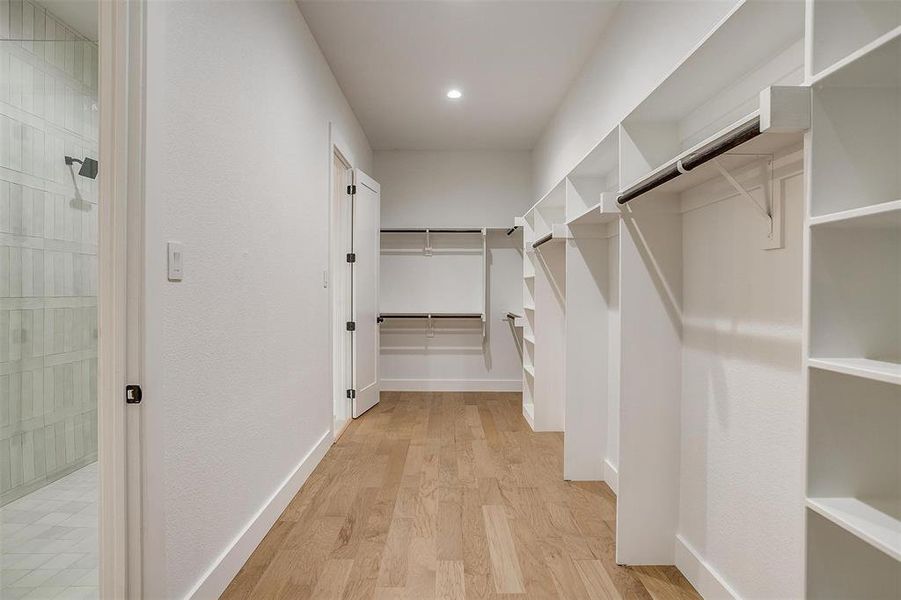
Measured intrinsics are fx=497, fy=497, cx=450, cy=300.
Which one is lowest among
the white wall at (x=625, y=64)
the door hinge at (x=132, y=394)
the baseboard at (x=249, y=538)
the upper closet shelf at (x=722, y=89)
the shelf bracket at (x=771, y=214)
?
the baseboard at (x=249, y=538)

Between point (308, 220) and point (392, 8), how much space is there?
1287mm

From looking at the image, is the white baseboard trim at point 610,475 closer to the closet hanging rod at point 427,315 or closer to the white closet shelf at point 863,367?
the white closet shelf at point 863,367

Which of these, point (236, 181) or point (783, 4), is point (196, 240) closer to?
point (236, 181)

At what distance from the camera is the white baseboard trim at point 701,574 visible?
1.65 metres

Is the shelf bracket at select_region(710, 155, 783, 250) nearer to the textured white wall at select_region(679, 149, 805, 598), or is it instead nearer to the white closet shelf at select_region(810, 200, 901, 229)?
the textured white wall at select_region(679, 149, 805, 598)

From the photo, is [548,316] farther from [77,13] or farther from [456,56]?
[77,13]

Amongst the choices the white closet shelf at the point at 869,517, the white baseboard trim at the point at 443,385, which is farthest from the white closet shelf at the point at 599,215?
the white baseboard trim at the point at 443,385

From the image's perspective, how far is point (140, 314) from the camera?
4.36 ft

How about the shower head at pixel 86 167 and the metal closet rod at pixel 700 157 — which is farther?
the shower head at pixel 86 167

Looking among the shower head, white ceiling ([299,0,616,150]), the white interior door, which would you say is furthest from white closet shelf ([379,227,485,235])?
the shower head

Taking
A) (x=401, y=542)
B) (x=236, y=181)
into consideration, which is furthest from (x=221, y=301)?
(x=401, y=542)

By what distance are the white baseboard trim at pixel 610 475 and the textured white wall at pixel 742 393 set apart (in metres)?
0.80

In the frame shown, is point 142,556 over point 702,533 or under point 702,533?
over

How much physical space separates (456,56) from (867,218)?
2.98 metres
